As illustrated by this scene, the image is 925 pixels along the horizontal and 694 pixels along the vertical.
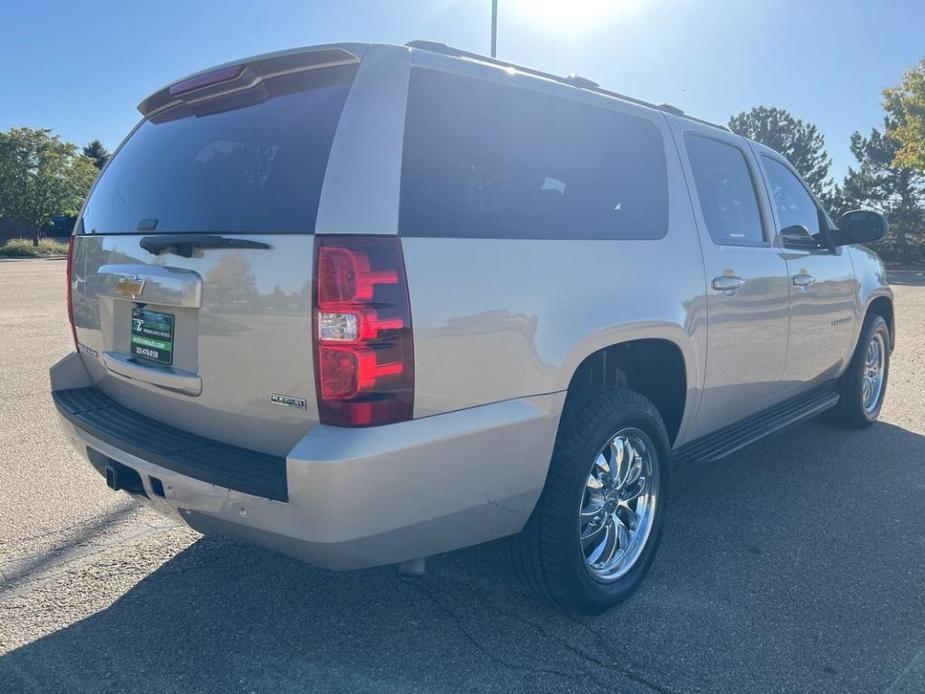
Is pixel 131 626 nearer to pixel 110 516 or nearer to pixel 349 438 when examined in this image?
pixel 110 516

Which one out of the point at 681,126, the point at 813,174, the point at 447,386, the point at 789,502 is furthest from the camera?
the point at 813,174

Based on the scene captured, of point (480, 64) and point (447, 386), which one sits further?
point (480, 64)

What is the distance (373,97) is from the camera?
7.15 feet

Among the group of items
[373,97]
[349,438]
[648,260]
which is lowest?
[349,438]

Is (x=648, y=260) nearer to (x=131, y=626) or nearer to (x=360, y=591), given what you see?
(x=360, y=591)

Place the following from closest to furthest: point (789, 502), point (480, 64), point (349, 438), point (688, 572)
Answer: point (349, 438) < point (480, 64) < point (688, 572) < point (789, 502)

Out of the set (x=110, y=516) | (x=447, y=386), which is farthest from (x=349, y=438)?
(x=110, y=516)

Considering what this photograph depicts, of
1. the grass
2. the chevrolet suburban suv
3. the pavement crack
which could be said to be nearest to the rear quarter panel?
the chevrolet suburban suv

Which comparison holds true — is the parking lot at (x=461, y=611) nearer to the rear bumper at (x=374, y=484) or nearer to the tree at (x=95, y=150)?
the rear bumper at (x=374, y=484)

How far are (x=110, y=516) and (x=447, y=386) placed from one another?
238 centimetres

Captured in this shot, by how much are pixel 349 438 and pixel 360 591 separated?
1.19 metres

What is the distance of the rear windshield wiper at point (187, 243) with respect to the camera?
2225mm

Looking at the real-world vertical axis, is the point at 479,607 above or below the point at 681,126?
below

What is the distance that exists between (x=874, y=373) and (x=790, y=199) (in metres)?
1.91
